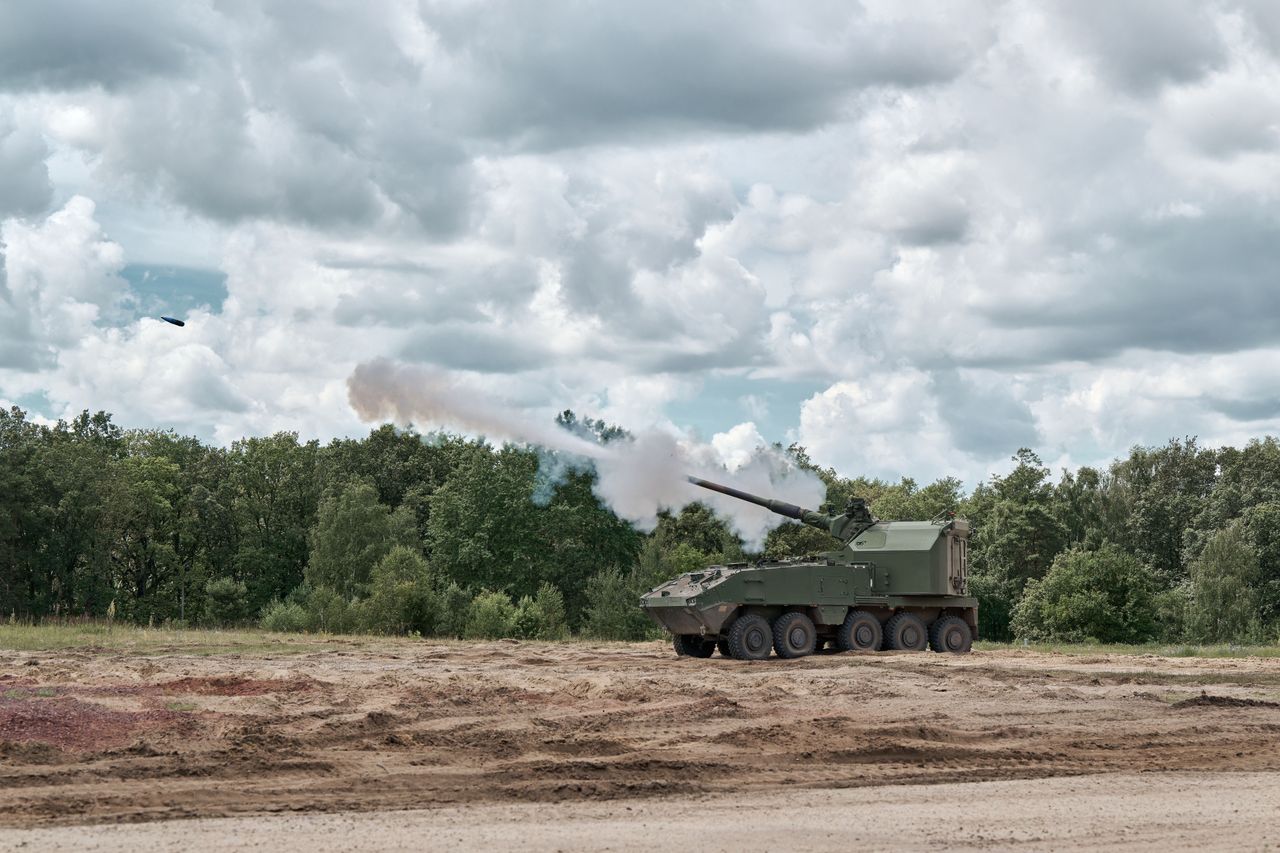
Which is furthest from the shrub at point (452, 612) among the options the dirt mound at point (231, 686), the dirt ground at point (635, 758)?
the dirt mound at point (231, 686)

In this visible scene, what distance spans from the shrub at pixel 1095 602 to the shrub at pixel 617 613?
1574 cm

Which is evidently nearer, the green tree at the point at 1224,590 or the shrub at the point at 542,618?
the shrub at the point at 542,618

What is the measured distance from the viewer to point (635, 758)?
14914mm

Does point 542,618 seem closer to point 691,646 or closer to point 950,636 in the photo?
point 691,646

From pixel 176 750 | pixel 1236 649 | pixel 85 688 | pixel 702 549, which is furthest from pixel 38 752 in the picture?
pixel 702 549

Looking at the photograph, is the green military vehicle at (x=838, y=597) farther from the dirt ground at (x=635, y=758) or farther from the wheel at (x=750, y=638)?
the dirt ground at (x=635, y=758)

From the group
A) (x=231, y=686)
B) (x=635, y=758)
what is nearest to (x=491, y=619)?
(x=231, y=686)

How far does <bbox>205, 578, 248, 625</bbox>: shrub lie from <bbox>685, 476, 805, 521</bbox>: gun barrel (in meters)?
44.9

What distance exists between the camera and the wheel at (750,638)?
30.7 metres

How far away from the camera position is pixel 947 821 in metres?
11.9

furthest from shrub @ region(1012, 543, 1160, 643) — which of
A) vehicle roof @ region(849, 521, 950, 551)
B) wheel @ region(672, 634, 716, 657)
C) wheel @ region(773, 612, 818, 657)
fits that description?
wheel @ region(672, 634, 716, 657)

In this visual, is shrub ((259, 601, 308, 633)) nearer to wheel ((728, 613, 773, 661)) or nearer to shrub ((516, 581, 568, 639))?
Answer: shrub ((516, 581, 568, 639))

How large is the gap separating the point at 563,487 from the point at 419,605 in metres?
21.0

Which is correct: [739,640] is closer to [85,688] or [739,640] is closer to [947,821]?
[85,688]
